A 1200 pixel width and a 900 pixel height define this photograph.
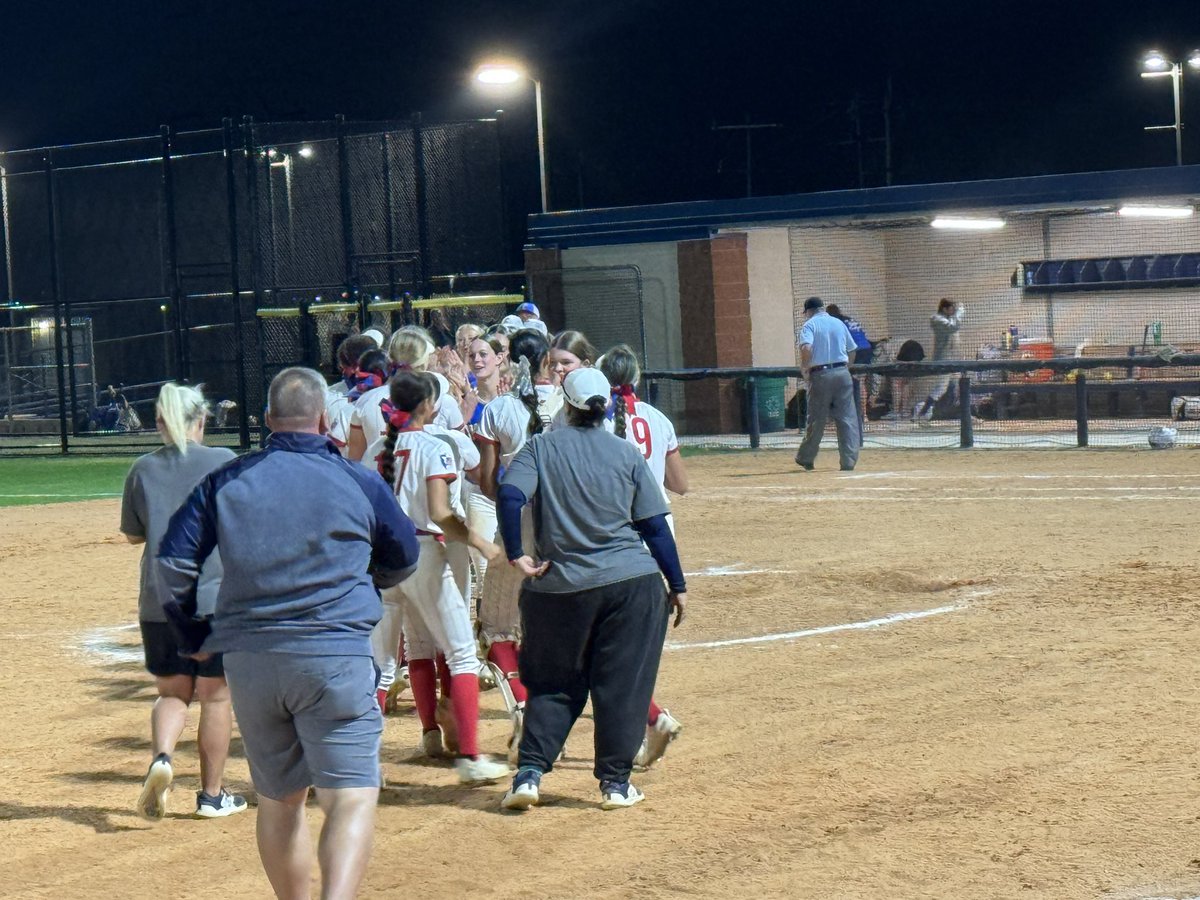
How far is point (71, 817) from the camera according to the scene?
678cm

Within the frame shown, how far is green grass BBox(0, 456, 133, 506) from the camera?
21.0 metres

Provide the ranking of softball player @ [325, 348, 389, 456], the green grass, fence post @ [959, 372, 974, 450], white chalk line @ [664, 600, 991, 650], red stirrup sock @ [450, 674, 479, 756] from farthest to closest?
fence post @ [959, 372, 974, 450] < the green grass < white chalk line @ [664, 600, 991, 650] < softball player @ [325, 348, 389, 456] < red stirrup sock @ [450, 674, 479, 756]

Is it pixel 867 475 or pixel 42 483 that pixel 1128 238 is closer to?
pixel 867 475

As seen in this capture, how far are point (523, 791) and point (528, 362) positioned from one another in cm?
290

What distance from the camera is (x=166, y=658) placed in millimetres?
6570

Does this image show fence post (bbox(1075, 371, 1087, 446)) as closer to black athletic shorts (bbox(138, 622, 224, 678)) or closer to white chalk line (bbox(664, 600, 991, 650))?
white chalk line (bbox(664, 600, 991, 650))

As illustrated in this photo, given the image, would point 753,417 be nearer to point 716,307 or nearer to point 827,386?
point 827,386

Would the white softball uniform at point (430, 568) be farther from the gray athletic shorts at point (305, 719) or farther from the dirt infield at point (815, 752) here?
the gray athletic shorts at point (305, 719)

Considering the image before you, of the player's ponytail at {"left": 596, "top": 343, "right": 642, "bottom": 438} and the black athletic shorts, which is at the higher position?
the player's ponytail at {"left": 596, "top": 343, "right": 642, "bottom": 438}

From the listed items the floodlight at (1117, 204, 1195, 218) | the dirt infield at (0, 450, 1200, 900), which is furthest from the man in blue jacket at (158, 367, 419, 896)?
the floodlight at (1117, 204, 1195, 218)

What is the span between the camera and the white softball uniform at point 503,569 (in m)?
7.73

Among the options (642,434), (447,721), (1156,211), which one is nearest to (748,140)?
(1156,211)

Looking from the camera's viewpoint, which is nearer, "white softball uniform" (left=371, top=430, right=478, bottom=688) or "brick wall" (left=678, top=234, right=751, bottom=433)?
"white softball uniform" (left=371, top=430, right=478, bottom=688)

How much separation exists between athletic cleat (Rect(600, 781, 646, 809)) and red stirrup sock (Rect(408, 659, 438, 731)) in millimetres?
1269
